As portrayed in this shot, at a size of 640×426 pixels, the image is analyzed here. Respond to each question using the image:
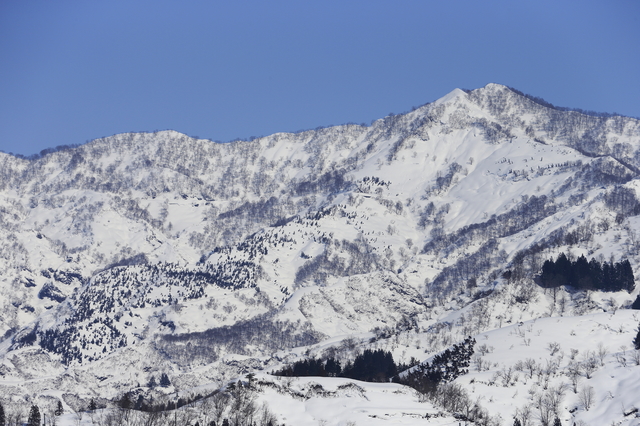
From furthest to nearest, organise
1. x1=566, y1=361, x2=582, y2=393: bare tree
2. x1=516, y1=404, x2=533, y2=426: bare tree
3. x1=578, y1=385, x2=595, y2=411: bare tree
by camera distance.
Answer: x1=566, y1=361, x2=582, y2=393: bare tree < x1=578, y1=385, x2=595, y2=411: bare tree < x1=516, y1=404, x2=533, y2=426: bare tree

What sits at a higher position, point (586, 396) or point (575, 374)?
point (575, 374)

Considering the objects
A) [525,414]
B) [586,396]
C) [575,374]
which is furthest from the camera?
[575,374]

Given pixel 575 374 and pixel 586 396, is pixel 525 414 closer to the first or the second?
pixel 586 396

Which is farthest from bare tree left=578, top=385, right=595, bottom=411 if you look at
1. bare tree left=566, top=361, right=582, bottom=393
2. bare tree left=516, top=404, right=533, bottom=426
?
bare tree left=516, top=404, right=533, bottom=426

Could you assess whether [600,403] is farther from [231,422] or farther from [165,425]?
[165,425]

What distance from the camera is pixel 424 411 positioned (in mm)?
162625

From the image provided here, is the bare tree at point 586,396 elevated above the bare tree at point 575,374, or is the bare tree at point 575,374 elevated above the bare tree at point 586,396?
the bare tree at point 575,374

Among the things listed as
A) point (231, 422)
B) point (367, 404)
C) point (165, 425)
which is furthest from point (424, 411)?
point (165, 425)

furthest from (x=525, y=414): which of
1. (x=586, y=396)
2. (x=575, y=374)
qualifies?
(x=575, y=374)

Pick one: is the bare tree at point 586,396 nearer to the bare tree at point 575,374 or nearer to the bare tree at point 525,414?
the bare tree at point 575,374

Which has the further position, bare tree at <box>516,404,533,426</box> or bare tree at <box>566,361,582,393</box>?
bare tree at <box>566,361,582,393</box>

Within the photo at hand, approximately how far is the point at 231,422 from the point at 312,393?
23133 mm

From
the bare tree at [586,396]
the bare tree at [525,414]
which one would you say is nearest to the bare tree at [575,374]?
the bare tree at [586,396]

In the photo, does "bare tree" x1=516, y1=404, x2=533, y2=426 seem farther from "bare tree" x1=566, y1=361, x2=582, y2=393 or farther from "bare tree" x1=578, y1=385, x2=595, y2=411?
"bare tree" x1=566, y1=361, x2=582, y2=393
